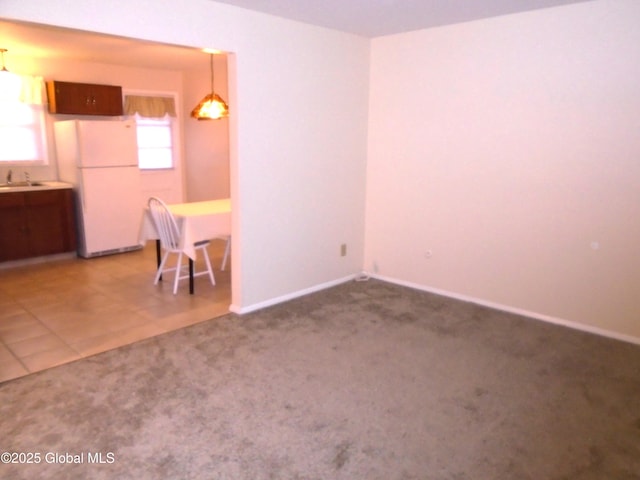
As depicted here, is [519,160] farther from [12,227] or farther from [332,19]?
[12,227]

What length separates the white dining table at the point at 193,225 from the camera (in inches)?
166

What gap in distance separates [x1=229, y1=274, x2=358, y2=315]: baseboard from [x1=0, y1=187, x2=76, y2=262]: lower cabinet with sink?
2.86 m

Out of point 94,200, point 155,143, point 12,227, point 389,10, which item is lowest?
point 12,227

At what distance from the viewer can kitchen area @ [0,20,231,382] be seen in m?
3.79

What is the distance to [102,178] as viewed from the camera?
5.69 m

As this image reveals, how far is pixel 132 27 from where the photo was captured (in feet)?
9.69

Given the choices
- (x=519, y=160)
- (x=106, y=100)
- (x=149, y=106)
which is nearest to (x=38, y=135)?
(x=106, y=100)

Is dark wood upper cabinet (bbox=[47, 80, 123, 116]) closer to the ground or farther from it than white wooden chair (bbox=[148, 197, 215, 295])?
farther from it

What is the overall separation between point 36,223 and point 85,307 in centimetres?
198

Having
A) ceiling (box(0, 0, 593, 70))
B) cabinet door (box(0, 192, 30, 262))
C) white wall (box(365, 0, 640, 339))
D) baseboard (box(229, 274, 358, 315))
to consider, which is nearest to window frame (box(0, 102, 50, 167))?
ceiling (box(0, 0, 593, 70))

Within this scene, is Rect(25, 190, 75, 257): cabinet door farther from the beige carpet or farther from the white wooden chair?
the beige carpet

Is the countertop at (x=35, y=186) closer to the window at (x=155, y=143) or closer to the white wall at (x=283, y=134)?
the window at (x=155, y=143)

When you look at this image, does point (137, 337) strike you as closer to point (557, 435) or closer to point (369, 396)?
point (369, 396)

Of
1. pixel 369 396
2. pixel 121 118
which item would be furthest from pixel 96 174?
pixel 369 396
